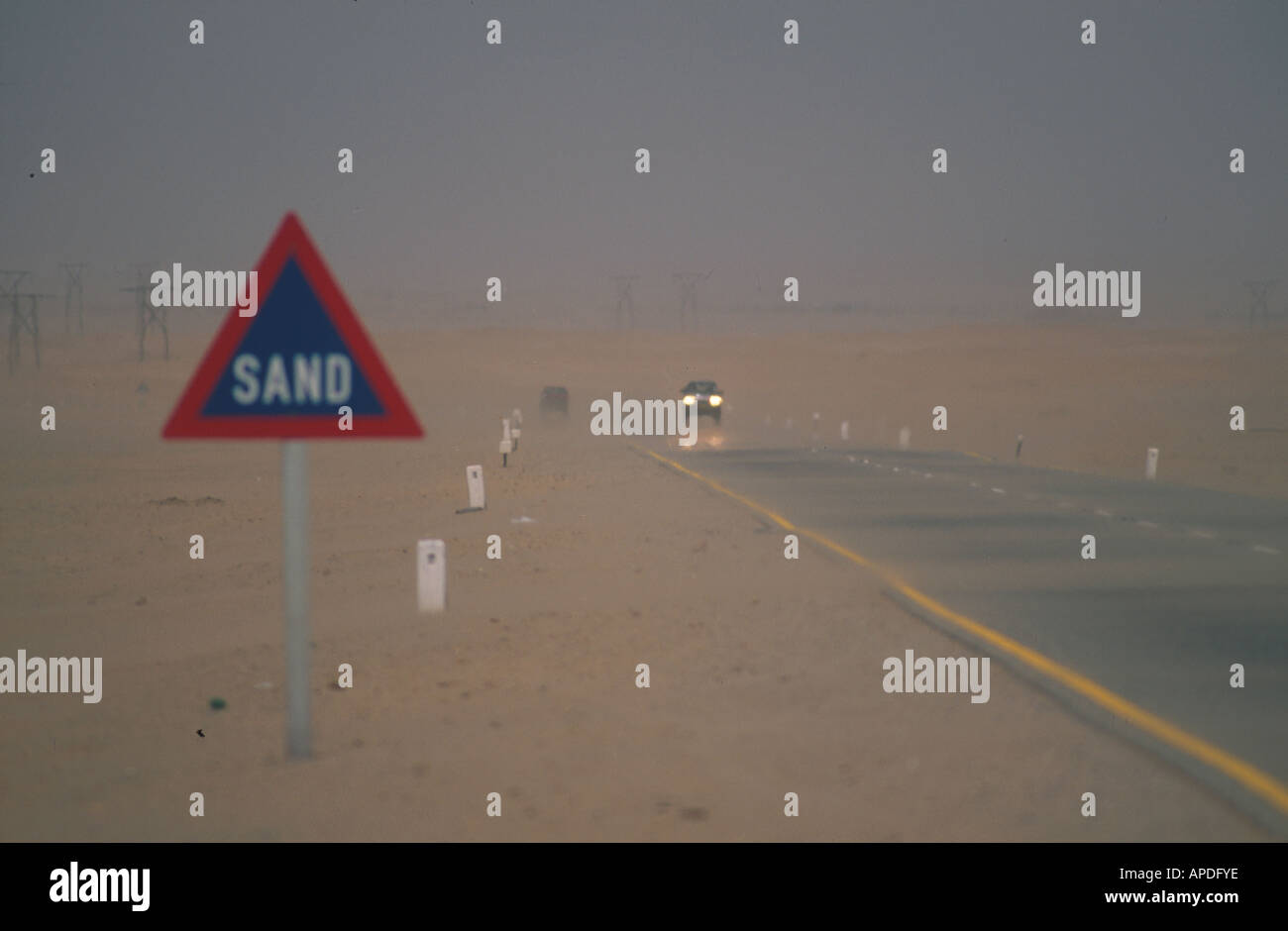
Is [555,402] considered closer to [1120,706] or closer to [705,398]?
[705,398]

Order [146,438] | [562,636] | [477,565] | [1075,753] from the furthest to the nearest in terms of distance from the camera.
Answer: [146,438] < [477,565] < [562,636] < [1075,753]

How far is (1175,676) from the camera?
923 centimetres

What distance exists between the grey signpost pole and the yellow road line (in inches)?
176

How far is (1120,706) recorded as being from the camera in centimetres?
825

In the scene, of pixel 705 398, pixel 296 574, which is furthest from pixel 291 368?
pixel 705 398

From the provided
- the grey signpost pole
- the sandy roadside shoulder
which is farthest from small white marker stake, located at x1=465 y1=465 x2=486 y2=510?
the grey signpost pole

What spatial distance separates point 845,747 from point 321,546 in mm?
12055

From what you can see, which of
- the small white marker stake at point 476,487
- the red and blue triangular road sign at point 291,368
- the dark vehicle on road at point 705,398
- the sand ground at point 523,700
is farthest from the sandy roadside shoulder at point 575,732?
the dark vehicle on road at point 705,398

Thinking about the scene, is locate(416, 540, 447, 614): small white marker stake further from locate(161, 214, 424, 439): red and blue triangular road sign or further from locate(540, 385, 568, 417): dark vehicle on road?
locate(540, 385, 568, 417): dark vehicle on road

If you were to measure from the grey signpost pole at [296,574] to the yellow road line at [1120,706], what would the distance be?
4459 millimetres

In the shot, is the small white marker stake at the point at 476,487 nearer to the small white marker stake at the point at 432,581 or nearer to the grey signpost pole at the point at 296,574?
the small white marker stake at the point at 432,581

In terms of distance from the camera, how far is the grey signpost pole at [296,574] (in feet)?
21.2
